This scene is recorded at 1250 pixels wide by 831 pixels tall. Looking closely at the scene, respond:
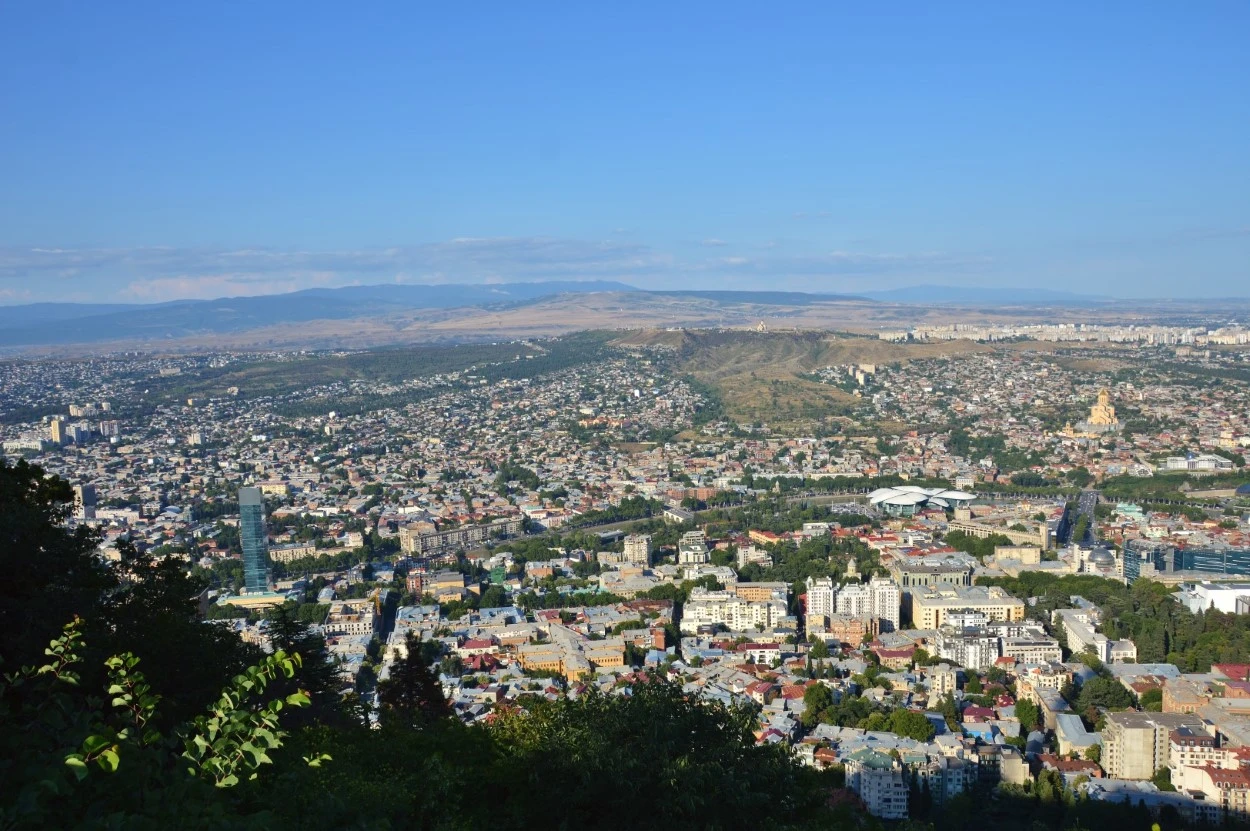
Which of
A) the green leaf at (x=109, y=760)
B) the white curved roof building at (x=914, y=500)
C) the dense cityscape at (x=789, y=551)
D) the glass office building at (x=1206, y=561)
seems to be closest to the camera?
the green leaf at (x=109, y=760)

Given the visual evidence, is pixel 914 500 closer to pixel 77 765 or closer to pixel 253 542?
pixel 253 542

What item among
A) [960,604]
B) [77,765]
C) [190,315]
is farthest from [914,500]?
[190,315]

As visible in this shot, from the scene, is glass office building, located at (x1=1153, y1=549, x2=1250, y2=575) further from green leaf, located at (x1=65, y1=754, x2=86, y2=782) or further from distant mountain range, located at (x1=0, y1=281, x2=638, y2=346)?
distant mountain range, located at (x1=0, y1=281, x2=638, y2=346)

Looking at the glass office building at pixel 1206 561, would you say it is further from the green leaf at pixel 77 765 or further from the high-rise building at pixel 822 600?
the green leaf at pixel 77 765

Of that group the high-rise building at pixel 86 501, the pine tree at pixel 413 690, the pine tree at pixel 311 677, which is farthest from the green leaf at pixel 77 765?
the high-rise building at pixel 86 501

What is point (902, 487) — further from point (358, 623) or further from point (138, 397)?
point (138, 397)

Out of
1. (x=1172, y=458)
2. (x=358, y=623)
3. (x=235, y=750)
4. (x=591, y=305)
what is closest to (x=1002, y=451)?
(x=1172, y=458)

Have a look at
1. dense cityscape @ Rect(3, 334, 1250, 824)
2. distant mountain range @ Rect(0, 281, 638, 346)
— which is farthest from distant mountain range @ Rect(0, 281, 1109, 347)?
dense cityscape @ Rect(3, 334, 1250, 824)
